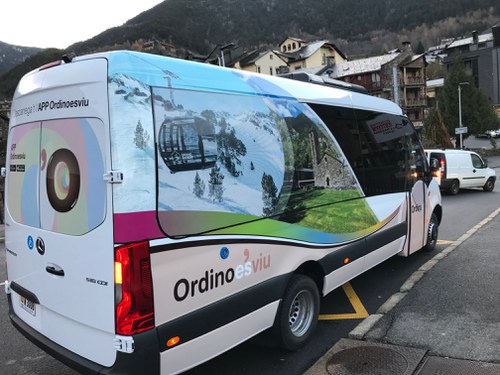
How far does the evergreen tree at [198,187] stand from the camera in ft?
9.53

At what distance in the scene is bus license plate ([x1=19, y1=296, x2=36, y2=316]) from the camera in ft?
11.1

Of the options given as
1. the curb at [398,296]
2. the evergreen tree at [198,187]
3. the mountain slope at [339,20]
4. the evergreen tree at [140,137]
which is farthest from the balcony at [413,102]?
the evergreen tree at [140,137]

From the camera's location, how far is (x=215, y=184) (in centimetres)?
304

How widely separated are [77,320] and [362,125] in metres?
3.63

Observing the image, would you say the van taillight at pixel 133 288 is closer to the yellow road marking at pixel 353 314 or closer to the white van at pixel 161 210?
the white van at pixel 161 210

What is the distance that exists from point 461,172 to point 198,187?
1711 centimetres

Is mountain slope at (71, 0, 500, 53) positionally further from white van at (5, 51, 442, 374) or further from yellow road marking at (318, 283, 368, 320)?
white van at (5, 51, 442, 374)

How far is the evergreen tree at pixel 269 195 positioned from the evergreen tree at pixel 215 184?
48 cm

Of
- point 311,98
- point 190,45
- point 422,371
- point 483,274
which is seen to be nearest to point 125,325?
point 422,371

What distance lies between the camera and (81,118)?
9.19 feet

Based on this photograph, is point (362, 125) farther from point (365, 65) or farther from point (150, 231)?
point (365, 65)

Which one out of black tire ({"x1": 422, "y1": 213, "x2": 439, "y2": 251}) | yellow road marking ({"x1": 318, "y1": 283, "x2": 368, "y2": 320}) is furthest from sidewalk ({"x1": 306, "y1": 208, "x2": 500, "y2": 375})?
black tire ({"x1": 422, "y1": 213, "x2": 439, "y2": 251})

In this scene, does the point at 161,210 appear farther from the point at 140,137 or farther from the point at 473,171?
the point at 473,171

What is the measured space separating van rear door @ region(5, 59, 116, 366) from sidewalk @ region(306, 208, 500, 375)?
193 cm
